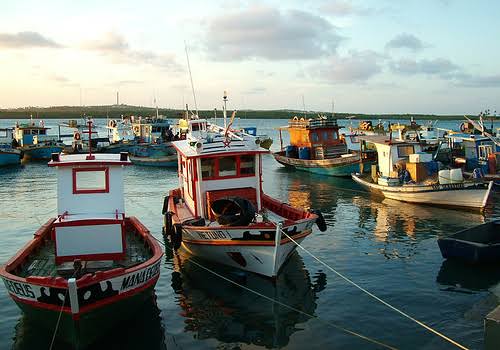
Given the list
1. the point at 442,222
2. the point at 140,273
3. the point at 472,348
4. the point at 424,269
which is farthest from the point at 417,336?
the point at 442,222

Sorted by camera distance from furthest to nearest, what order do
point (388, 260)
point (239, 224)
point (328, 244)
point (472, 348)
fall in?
1. point (328, 244)
2. point (388, 260)
3. point (239, 224)
4. point (472, 348)

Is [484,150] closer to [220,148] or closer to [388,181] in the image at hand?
[388,181]

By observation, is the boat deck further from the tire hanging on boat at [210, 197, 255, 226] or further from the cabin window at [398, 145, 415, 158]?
the cabin window at [398, 145, 415, 158]

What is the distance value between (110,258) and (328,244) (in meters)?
9.40

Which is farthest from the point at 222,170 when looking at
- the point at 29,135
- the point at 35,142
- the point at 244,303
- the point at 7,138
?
the point at 29,135

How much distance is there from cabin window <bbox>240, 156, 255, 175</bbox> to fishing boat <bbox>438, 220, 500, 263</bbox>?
6.60m

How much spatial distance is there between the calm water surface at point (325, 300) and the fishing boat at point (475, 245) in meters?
0.37

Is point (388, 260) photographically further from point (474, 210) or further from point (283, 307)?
point (474, 210)

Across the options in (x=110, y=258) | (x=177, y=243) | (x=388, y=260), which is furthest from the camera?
(x=388, y=260)

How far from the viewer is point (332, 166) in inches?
1596

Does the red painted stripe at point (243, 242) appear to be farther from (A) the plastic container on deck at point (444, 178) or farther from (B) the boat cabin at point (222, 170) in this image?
(A) the plastic container on deck at point (444, 178)

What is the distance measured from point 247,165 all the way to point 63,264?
7.03 m

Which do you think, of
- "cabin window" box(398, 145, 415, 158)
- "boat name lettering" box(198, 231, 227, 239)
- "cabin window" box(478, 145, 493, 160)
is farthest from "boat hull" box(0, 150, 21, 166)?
"cabin window" box(478, 145, 493, 160)

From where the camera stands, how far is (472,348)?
1084cm
